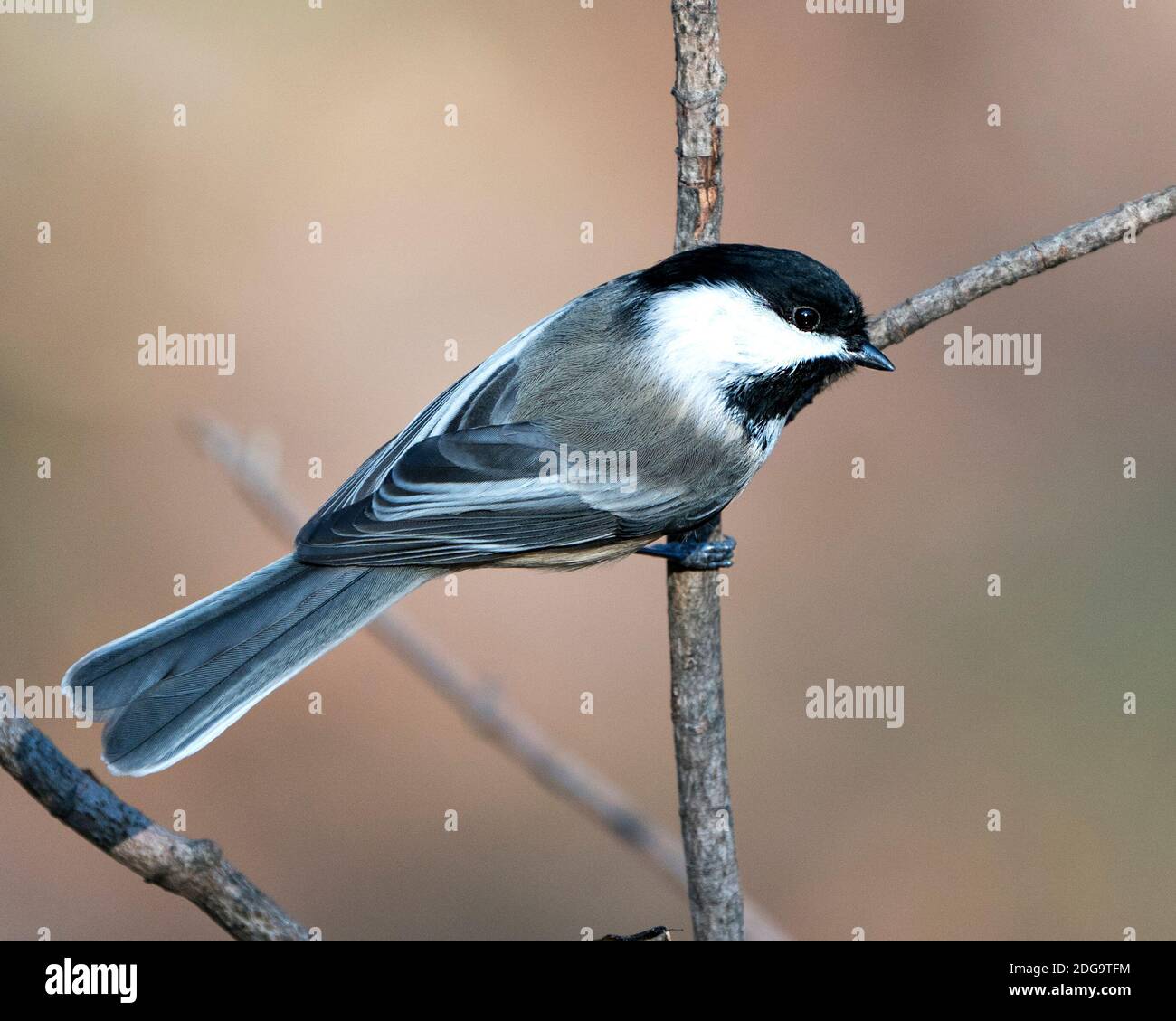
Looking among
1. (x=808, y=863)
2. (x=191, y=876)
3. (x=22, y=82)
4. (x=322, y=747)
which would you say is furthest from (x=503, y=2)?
(x=191, y=876)

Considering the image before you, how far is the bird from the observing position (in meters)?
2.20

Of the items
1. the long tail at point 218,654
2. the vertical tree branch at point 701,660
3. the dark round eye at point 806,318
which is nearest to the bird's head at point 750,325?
Result: the dark round eye at point 806,318

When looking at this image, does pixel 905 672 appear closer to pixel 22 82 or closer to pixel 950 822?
pixel 950 822

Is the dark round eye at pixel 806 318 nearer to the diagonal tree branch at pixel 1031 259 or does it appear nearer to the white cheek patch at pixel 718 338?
the white cheek patch at pixel 718 338

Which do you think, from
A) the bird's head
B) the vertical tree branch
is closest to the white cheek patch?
the bird's head

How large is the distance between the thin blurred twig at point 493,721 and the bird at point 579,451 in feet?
0.31

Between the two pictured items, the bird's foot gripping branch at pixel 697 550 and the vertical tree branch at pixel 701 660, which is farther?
the bird's foot gripping branch at pixel 697 550

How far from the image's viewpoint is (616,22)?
4922mm

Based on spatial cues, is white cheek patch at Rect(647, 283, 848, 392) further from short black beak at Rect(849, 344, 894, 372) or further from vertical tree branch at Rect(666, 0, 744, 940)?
vertical tree branch at Rect(666, 0, 744, 940)

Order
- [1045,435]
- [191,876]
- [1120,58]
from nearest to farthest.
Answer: [191,876], [1045,435], [1120,58]

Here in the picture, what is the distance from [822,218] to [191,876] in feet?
12.7

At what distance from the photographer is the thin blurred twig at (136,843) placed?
57.9 inches

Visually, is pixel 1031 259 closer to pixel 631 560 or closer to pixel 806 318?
pixel 806 318

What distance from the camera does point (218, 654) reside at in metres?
2.12
